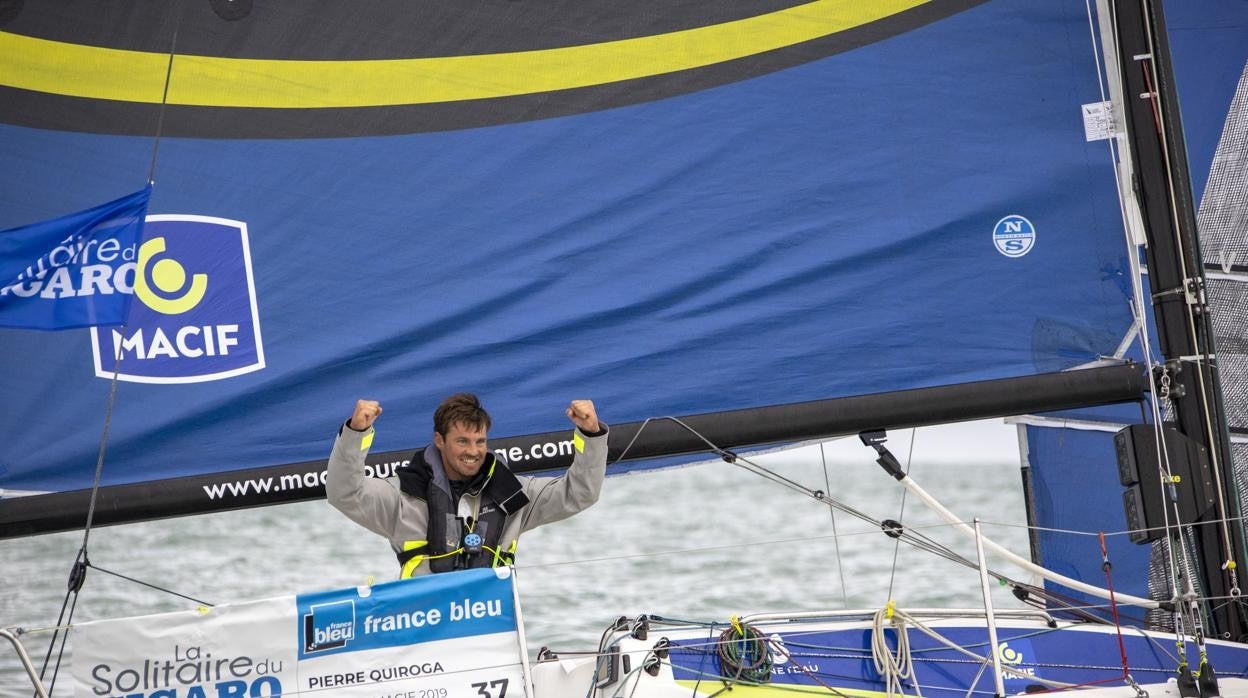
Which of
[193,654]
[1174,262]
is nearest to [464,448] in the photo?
[193,654]

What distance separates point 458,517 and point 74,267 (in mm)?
950

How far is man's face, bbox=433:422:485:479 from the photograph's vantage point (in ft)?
8.73

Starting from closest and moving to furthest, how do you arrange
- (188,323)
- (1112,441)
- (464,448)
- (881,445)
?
1. (464,448)
2. (881,445)
3. (188,323)
4. (1112,441)

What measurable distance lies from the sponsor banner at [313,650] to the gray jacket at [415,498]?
245 millimetres

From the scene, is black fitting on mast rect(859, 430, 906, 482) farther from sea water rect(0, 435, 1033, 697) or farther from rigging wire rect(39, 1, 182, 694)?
sea water rect(0, 435, 1033, 697)

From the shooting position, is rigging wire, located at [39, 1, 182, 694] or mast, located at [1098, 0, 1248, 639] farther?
mast, located at [1098, 0, 1248, 639]

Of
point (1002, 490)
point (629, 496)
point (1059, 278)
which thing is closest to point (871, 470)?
point (1002, 490)

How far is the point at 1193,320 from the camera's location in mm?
2906

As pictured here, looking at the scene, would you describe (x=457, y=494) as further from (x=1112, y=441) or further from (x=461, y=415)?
(x=1112, y=441)

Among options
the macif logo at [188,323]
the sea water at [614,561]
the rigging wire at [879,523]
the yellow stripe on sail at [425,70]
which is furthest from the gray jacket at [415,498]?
the sea water at [614,561]

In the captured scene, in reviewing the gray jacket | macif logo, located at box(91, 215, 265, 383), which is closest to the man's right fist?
the gray jacket

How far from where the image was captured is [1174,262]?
9.68 ft

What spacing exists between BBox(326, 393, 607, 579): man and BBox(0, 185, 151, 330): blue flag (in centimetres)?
62

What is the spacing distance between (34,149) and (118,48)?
0.30 metres
